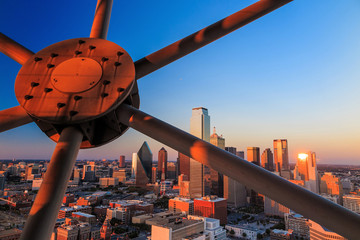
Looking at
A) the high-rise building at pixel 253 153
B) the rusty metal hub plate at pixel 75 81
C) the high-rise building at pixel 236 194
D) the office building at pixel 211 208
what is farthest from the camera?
the high-rise building at pixel 253 153

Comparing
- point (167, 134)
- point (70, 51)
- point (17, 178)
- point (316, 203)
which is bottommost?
point (17, 178)

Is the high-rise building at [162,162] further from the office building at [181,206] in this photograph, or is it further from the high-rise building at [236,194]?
the office building at [181,206]

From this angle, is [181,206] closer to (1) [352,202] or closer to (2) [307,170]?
(1) [352,202]

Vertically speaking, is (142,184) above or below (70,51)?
below

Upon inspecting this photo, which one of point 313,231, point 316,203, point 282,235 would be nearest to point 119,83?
point 316,203

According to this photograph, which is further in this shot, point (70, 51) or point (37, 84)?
point (70, 51)

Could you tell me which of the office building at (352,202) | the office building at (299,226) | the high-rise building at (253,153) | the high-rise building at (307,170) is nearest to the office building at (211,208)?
the office building at (299,226)

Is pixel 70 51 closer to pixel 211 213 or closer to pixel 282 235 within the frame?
pixel 282 235
